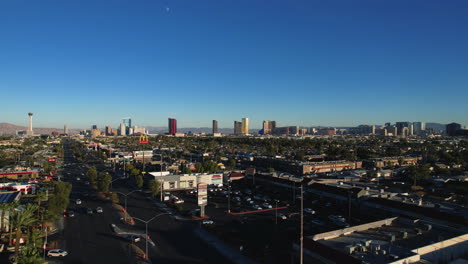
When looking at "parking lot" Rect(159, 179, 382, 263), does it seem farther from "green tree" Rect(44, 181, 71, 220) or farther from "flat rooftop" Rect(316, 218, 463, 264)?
"green tree" Rect(44, 181, 71, 220)

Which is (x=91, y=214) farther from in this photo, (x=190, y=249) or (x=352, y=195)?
(x=352, y=195)

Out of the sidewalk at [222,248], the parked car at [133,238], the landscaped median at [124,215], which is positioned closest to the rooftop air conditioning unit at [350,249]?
the sidewalk at [222,248]

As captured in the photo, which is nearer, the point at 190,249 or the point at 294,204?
the point at 190,249

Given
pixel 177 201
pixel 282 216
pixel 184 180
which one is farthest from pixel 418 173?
pixel 177 201

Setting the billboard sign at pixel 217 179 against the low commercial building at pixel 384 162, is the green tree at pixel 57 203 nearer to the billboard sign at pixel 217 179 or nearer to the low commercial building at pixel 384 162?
the billboard sign at pixel 217 179

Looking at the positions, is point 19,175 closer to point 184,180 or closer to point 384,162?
point 184,180

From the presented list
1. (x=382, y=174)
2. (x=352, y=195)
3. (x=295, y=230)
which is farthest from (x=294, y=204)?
(x=382, y=174)
